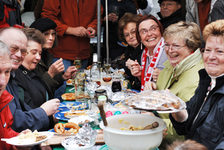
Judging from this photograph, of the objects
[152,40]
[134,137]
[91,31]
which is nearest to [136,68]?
[152,40]

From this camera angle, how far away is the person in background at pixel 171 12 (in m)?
4.37

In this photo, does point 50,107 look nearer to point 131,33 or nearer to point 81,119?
point 81,119

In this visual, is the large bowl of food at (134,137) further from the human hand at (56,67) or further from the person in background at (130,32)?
the person in background at (130,32)

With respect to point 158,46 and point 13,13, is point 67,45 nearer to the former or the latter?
point 13,13

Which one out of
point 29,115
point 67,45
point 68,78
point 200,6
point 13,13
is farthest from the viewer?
point 67,45

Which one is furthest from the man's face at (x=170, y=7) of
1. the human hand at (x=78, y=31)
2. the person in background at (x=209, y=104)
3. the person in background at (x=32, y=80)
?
the person in background at (x=209, y=104)

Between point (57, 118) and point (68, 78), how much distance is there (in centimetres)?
174

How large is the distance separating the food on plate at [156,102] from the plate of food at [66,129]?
60cm

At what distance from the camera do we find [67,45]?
493cm

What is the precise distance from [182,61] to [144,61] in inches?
49.9

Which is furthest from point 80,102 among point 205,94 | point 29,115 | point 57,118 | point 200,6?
point 200,6

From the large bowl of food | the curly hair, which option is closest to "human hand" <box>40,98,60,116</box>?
the large bowl of food

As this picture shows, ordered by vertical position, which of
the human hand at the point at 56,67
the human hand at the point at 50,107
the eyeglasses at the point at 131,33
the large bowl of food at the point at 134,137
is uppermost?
the eyeglasses at the point at 131,33

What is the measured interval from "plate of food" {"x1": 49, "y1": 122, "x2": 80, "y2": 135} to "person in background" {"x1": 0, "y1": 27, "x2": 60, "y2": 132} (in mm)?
220
